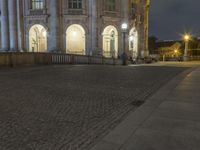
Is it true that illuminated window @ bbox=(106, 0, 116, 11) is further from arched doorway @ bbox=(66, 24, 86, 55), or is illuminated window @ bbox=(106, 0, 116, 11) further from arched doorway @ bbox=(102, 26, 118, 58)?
arched doorway @ bbox=(66, 24, 86, 55)

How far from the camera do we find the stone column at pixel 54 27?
34.7 meters

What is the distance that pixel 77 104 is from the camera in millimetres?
6918

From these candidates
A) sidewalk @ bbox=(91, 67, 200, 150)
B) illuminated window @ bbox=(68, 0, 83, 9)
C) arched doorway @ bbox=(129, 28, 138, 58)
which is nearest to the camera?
sidewalk @ bbox=(91, 67, 200, 150)

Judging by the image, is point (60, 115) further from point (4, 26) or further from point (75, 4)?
point (4, 26)

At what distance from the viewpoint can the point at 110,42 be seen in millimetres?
39094

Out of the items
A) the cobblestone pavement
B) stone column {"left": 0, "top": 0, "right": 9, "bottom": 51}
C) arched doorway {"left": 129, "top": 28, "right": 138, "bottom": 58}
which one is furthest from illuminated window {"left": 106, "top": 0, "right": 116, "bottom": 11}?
the cobblestone pavement

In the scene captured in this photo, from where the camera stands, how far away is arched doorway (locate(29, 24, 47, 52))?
3766 cm

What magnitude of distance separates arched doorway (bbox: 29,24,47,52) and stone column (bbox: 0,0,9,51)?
10.6 feet

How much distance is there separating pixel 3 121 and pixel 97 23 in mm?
31646

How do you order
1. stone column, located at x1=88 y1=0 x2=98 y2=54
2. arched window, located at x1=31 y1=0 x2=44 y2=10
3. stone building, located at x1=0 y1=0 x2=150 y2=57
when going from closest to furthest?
stone building, located at x1=0 y1=0 x2=150 y2=57 → stone column, located at x1=88 y1=0 x2=98 y2=54 → arched window, located at x1=31 y1=0 x2=44 y2=10

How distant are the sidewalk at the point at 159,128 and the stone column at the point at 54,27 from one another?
94.2 feet

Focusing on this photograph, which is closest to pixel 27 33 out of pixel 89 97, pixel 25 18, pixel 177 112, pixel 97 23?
pixel 25 18

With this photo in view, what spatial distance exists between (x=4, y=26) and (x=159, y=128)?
117 ft

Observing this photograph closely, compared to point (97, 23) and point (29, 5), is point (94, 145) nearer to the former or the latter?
point (97, 23)
